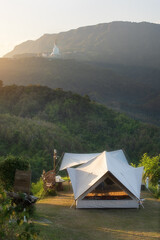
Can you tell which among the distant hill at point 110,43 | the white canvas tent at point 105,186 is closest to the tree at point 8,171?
the white canvas tent at point 105,186

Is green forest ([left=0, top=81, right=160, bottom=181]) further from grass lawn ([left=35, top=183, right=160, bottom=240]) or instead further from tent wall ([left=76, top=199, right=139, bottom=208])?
grass lawn ([left=35, top=183, right=160, bottom=240])

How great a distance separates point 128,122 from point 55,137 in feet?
43.5

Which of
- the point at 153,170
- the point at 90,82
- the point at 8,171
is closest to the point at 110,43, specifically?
the point at 90,82

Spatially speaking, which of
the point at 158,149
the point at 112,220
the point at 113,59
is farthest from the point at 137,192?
the point at 113,59

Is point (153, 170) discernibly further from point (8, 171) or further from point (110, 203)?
point (8, 171)

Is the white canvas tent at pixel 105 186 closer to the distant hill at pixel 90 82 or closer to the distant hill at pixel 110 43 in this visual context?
the distant hill at pixel 90 82

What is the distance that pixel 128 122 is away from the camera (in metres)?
36.3

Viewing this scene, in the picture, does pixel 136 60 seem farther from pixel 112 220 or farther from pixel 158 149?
pixel 112 220

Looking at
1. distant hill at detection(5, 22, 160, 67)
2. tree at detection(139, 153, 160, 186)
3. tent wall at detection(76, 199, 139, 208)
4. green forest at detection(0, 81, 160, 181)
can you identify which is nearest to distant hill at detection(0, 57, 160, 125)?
green forest at detection(0, 81, 160, 181)

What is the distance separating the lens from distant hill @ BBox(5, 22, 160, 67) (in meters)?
111

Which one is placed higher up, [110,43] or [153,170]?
[110,43]

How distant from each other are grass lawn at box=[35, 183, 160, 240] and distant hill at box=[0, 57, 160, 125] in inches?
1758

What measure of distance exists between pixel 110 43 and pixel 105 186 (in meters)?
126

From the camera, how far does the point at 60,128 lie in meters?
31.1
